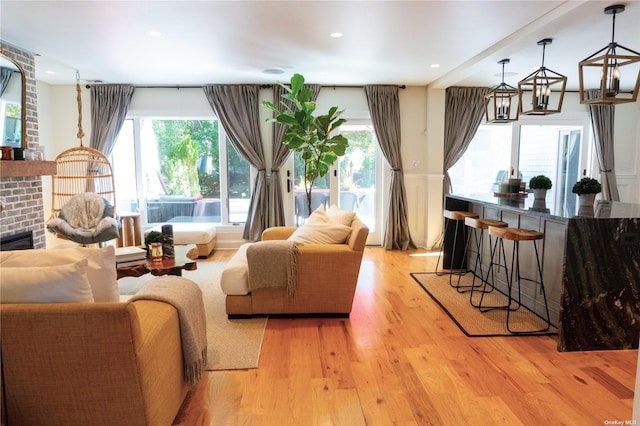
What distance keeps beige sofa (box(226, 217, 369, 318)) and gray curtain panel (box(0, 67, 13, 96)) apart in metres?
2.81

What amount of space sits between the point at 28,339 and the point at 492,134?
662 cm

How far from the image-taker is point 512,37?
12.6 feet

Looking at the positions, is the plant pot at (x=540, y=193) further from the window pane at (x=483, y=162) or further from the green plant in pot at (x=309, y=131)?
the window pane at (x=483, y=162)

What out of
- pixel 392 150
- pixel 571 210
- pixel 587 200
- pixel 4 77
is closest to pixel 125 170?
pixel 4 77

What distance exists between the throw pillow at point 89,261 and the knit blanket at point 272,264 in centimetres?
134

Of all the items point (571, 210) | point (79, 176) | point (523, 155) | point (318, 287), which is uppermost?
point (523, 155)

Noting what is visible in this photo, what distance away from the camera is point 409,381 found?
8.23 feet

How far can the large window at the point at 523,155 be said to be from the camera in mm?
6629

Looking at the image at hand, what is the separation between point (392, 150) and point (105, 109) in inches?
168

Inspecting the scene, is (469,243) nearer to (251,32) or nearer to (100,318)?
(251,32)

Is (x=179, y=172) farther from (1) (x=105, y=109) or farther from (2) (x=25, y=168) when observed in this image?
(2) (x=25, y=168)

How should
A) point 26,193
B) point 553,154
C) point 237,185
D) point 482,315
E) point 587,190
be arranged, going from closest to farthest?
point 587,190 < point 482,315 < point 26,193 < point 237,185 < point 553,154

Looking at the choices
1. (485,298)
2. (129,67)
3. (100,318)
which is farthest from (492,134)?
(100,318)

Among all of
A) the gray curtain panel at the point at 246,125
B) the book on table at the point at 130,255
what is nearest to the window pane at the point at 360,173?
the gray curtain panel at the point at 246,125
